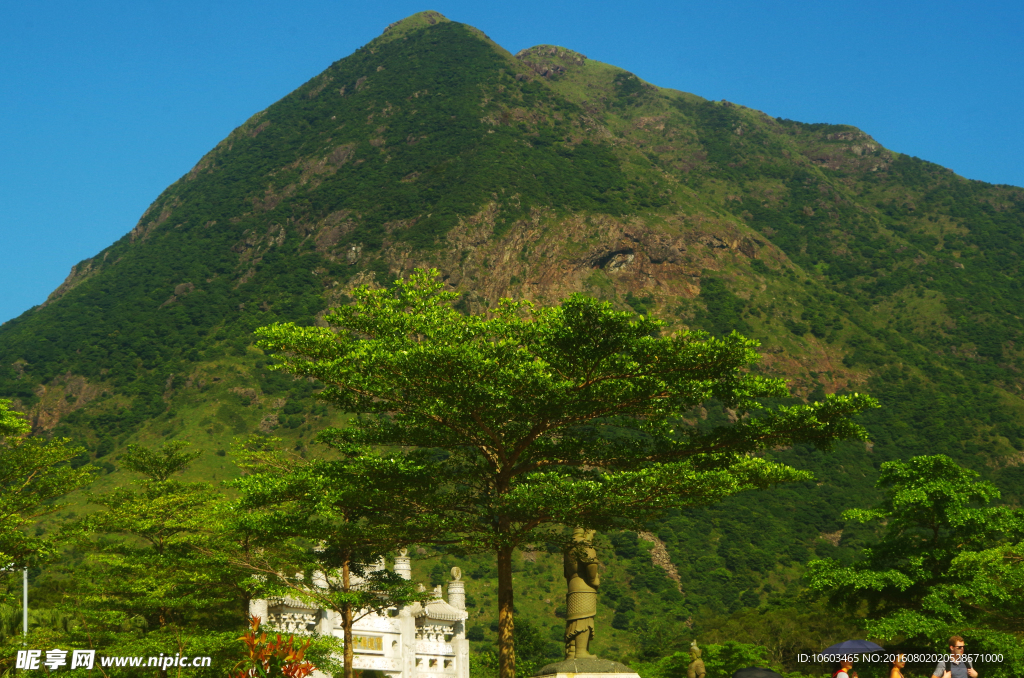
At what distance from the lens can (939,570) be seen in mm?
28922

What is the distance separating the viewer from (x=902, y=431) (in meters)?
122

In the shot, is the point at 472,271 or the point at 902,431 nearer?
the point at 902,431

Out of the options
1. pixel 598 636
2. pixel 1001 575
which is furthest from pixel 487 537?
pixel 598 636

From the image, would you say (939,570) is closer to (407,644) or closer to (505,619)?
(505,619)

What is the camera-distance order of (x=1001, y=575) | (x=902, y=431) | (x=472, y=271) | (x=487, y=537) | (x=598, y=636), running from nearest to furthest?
(x=487, y=537) → (x=1001, y=575) → (x=598, y=636) → (x=902, y=431) → (x=472, y=271)

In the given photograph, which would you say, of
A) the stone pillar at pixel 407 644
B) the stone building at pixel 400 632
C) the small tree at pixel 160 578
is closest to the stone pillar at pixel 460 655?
the stone building at pixel 400 632

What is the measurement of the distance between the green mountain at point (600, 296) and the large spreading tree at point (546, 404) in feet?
207

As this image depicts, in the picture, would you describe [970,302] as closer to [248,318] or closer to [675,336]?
[248,318]

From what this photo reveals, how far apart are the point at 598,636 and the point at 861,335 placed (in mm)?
85117

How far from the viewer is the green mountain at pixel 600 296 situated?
104 metres

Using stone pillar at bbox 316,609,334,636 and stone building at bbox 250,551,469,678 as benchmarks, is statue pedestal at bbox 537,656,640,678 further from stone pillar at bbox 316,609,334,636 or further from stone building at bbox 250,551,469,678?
stone pillar at bbox 316,609,334,636

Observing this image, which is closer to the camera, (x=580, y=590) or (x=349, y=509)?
(x=349, y=509)

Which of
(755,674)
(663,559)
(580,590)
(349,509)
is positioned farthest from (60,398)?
(755,674)

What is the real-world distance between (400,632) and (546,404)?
69.8 feet
